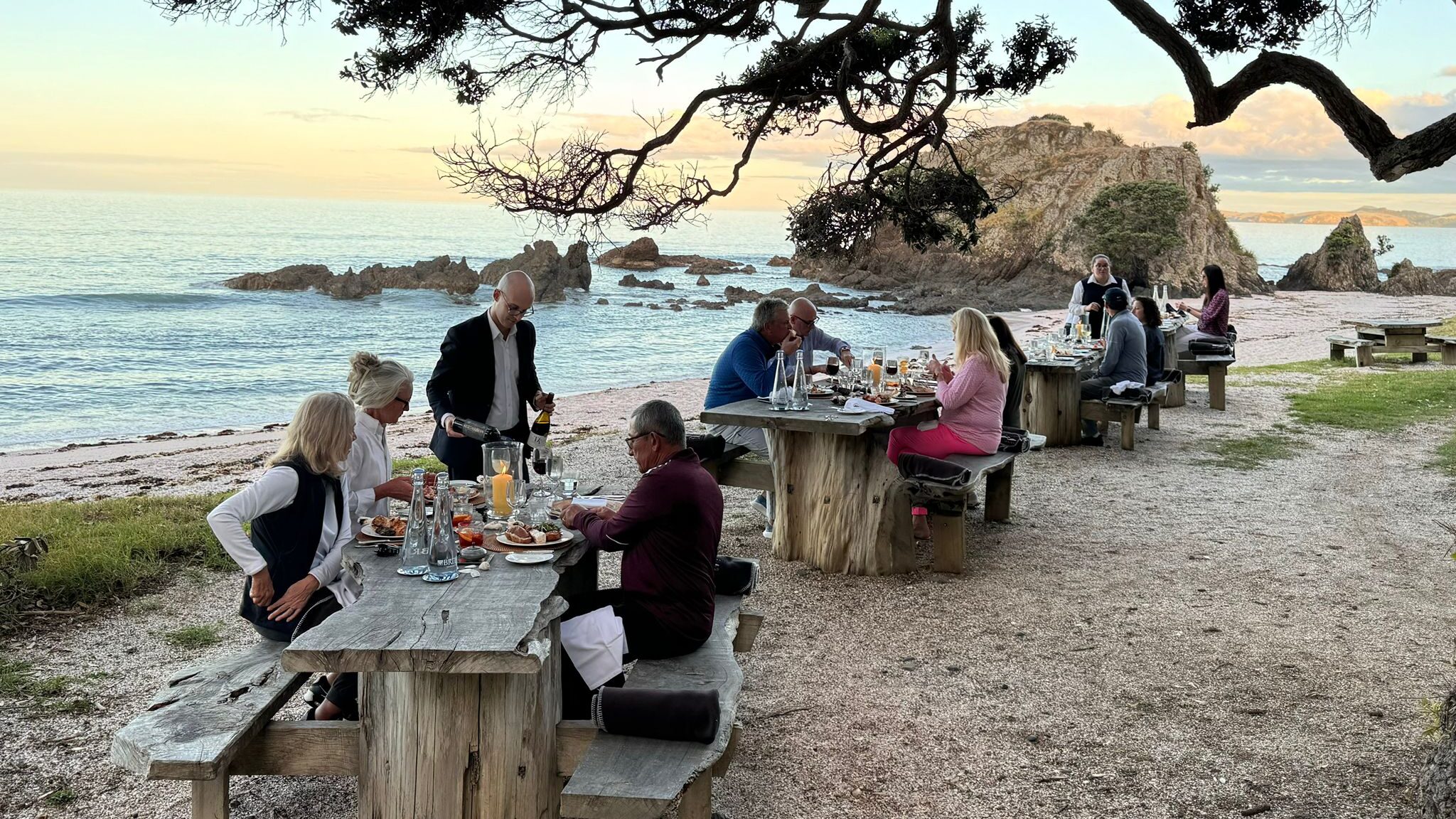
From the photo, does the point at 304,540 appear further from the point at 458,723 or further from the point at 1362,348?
the point at 1362,348

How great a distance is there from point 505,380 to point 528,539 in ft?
Result: 8.01

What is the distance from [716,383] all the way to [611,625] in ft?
12.5

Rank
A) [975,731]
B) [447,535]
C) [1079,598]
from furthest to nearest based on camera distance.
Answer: [1079,598] < [975,731] < [447,535]

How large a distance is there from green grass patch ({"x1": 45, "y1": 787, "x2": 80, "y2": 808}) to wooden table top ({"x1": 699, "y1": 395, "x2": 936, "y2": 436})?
3692 mm

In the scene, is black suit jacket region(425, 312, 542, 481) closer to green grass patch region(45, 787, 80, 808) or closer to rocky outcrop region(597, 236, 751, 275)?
green grass patch region(45, 787, 80, 808)

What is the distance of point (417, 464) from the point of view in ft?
34.6

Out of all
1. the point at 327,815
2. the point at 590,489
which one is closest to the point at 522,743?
the point at 327,815

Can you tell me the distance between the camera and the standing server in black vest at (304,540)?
3.69m

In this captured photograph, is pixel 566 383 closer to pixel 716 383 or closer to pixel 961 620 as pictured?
pixel 716 383

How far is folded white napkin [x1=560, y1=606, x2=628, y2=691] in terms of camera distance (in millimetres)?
3469

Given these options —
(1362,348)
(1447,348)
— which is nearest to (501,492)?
(1362,348)

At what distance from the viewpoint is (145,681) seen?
475 centimetres

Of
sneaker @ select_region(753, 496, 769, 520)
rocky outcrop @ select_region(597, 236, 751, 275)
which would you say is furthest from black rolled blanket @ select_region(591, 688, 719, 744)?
rocky outcrop @ select_region(597, 236, 751, 275)

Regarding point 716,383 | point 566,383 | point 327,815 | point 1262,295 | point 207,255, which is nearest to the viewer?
point 327,815
